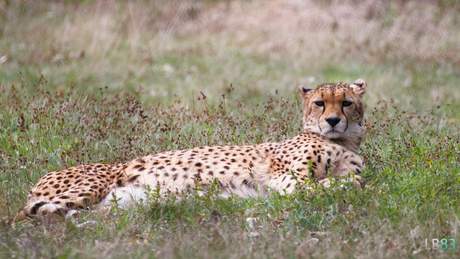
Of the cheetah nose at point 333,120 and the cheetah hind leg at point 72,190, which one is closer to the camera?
the cheetah hind leg at point 72,190

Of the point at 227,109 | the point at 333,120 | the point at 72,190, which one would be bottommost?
the point at 227,109

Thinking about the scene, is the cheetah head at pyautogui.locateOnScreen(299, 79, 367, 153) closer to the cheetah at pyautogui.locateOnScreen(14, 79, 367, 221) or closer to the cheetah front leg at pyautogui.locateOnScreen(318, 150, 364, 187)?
the cheetah at pyautogui.locateOnScreen(14, 79, 367, 221)

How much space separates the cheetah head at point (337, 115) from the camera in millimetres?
4184

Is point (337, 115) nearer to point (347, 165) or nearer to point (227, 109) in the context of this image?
point (347, 165)

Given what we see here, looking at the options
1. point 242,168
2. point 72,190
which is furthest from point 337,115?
point 72,190

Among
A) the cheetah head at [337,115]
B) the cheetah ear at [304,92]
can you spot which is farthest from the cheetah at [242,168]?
the cheetah ear at [304,92]

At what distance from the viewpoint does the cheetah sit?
3939mm

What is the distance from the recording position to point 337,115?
4.17 metres

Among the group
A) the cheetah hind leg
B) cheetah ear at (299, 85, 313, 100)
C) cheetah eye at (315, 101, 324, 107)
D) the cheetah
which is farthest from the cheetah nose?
the cheetah hind leg

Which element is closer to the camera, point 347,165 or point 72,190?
point 72,190

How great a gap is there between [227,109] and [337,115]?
8.86 ft

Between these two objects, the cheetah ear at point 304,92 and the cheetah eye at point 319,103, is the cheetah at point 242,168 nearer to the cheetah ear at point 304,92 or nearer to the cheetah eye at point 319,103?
the cheetah eye at point 319,103

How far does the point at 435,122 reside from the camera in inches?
233

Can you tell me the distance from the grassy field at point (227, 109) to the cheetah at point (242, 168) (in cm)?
26
